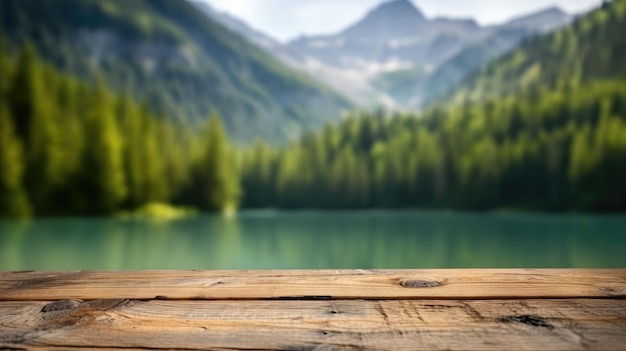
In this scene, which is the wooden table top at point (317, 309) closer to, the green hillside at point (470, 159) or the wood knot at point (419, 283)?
the wood knot at point (419, 283)

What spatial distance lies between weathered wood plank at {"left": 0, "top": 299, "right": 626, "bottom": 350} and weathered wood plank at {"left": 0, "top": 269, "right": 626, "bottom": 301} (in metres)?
0.07

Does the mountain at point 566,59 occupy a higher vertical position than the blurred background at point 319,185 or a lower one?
higher

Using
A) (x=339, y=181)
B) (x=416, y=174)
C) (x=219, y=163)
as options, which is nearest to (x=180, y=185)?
(x=219, y=163)

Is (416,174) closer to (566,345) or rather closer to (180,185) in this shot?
(180,185)

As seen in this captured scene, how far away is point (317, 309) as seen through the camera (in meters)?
1.74

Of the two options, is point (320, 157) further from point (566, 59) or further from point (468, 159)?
point (566, 59)

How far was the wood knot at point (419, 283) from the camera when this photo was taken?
6.46 ft

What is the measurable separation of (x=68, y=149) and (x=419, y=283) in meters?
50.2

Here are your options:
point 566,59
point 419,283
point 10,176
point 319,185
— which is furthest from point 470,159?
point 566,59

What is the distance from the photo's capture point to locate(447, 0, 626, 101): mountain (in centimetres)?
13125

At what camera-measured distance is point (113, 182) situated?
47875 millimetres

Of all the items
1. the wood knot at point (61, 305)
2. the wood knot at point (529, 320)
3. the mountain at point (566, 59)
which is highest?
the mountain at point (566, 59)

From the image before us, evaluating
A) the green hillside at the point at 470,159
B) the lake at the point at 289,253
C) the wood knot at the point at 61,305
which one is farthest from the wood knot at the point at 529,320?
the green hillside at the point at 470,159

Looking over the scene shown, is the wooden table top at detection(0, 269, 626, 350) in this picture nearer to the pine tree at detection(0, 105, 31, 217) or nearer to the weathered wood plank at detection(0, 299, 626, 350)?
the weathered wood plank at detection(0, 299, 626, 350)
